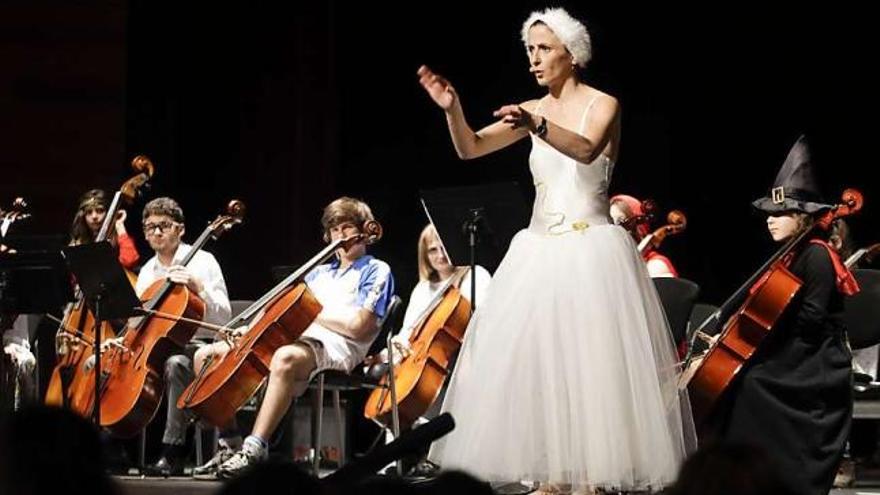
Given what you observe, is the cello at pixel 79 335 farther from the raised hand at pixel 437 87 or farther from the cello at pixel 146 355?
the raised hand at pixel 437 87

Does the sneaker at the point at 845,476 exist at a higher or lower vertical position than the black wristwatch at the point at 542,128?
lower

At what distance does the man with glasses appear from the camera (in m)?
6.50

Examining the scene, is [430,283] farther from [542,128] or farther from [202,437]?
[542,128]

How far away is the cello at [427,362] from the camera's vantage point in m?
6.57

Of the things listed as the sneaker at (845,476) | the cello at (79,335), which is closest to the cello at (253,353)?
the cello at (79,335)

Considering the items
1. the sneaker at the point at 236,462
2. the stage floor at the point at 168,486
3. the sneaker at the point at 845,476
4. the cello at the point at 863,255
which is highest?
the cello at the point at 863,255

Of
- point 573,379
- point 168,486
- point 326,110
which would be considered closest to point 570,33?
point 573,379

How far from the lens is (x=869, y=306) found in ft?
20.5

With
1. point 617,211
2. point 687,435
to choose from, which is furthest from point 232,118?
point 687,435

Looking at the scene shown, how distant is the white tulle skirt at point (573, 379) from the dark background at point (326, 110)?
2.79m

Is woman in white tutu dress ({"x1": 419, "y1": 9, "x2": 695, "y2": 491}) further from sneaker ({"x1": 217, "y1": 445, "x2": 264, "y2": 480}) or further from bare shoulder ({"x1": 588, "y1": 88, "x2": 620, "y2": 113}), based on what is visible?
sneaker ({"x1": 217, "y1": 445, "x2": 264, "y2": 480})

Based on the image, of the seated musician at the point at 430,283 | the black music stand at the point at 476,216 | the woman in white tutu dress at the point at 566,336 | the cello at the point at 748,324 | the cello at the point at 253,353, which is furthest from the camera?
the seated musician at the point at 430,283

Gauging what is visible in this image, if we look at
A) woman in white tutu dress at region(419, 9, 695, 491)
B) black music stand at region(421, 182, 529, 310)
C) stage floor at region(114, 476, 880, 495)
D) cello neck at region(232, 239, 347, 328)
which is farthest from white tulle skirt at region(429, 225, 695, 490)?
cello neck at region(232, 239, 347, 328)

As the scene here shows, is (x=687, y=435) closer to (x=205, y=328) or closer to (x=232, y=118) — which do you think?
(x=205, y=328)
